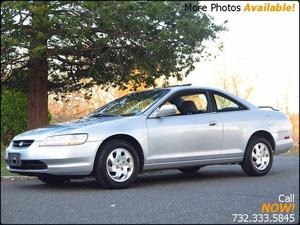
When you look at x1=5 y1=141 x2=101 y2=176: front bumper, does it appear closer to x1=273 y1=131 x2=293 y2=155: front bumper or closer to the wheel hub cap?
the wheel hub cap

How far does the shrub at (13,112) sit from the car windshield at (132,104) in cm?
933

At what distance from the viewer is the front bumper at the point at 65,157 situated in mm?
7934

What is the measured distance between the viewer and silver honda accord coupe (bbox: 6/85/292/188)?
8.03 metres

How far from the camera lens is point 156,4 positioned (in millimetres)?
12359

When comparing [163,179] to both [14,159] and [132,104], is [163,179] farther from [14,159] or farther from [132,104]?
[14,159]

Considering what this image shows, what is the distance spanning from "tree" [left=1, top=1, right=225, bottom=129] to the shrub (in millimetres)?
3751

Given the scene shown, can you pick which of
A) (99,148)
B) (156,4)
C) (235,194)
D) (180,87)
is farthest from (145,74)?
(235,194)

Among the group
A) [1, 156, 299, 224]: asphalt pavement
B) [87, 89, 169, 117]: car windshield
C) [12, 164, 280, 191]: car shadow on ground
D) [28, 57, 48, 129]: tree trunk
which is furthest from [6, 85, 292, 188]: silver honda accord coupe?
[28, 57, 48, 129]: tree trunk

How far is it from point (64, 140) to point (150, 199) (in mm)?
Answer: 1648

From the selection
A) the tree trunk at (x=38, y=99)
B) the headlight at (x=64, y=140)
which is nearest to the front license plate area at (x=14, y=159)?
the headlight at (x=64, y=140)

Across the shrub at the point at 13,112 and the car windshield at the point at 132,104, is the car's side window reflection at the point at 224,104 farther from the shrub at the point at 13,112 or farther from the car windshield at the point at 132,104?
the shrub at the point at 13,112

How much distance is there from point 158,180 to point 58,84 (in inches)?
247

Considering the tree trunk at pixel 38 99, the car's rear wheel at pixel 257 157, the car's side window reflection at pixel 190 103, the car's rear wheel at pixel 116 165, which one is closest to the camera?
the car's rear wheel at pixel 116 165

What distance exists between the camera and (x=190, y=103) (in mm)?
9375
